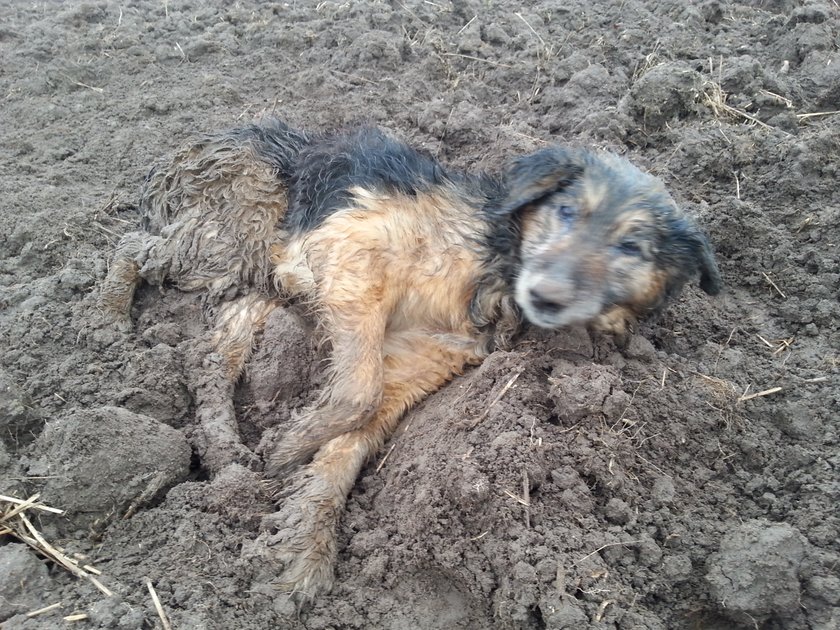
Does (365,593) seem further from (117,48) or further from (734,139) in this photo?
(117,48)

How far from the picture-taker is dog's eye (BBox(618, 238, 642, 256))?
3734mm

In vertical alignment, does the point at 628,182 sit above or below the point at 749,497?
above

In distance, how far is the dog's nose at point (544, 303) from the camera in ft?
11.5

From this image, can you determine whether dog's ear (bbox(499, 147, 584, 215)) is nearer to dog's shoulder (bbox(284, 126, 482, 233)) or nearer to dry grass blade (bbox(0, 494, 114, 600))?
dog's shoulder (bbox(284, 126, 482, 233))

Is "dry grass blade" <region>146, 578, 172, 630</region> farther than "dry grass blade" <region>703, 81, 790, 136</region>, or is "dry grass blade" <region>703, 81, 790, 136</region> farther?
"dry grass blade" <region>703, 81, 790, 136</region>

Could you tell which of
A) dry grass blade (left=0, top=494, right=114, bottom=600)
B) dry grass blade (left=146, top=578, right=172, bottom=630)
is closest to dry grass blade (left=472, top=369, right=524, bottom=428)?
dry grass blade (left=146, top=578, right=172, bottom=630)

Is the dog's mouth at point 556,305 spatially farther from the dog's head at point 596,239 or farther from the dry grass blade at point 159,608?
→ the dry grass blade at point 159,608

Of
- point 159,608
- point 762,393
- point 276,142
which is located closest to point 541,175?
point 762,393

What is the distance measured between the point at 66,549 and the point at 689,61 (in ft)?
20.2

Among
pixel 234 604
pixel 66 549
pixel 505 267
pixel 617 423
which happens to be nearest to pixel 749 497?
pixel 617 423

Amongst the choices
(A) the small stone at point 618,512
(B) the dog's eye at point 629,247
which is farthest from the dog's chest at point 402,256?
(A) the small stone at point 618,512

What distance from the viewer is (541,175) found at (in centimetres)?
387

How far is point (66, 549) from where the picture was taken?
2.93 meters

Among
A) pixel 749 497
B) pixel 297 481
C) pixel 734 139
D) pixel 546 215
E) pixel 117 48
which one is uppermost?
pixel 117 48
